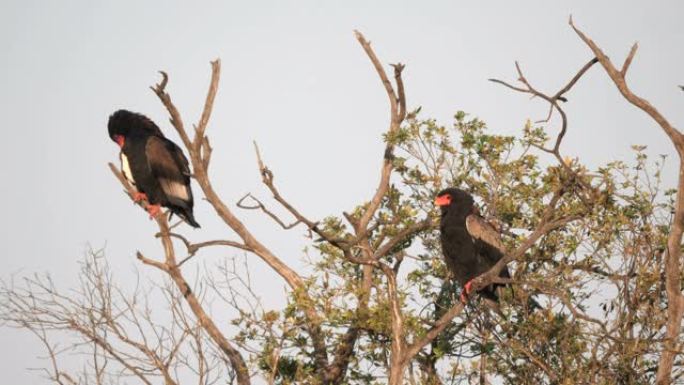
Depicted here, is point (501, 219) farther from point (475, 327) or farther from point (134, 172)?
point (134, 172)

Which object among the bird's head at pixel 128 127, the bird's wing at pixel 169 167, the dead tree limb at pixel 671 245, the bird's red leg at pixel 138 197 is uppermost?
the bird's head at pixel 128 127

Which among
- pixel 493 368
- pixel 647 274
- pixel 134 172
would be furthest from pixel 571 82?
pixel 134 172

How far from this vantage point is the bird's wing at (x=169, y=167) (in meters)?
9.27

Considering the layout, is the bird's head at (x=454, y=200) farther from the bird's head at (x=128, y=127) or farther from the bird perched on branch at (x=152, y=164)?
the bird's head at (x=128, y=127)

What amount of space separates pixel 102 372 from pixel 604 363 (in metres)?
4.26

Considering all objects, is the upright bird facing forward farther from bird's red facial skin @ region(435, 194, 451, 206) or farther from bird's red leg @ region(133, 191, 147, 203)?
bird's red leg @ region(133, 191, 147, 203)

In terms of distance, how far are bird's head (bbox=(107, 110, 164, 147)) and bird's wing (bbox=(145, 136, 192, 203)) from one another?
0.63 ft

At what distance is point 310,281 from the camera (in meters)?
6.95

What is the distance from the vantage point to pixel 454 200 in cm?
827

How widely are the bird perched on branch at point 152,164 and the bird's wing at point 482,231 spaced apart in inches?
121

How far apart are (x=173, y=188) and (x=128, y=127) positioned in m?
1.08

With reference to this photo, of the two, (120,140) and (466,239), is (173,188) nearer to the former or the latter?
(120,140)

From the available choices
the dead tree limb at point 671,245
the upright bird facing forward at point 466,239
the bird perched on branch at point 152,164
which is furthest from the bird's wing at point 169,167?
the dead tree limb at point 671,245

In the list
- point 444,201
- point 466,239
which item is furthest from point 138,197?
point 466,239
